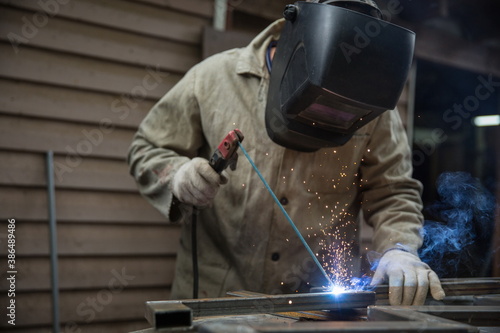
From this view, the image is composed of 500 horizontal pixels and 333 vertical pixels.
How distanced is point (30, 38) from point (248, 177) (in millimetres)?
1633

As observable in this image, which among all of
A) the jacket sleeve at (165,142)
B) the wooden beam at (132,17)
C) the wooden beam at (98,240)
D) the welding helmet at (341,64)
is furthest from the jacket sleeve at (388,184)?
the wooden beam at (132,17)

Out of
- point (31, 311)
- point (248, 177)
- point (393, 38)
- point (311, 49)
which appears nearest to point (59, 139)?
point (31, 311)

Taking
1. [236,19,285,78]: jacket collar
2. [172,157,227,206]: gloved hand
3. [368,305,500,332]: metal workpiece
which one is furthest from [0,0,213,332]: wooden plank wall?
[368,305,500,332]: metal workpiece

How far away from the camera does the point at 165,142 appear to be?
7.07ft

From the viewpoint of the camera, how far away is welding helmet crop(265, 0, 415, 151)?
1.37m

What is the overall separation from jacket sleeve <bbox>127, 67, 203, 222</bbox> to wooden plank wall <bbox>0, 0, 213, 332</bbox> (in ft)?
2.82

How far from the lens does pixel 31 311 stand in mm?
2814

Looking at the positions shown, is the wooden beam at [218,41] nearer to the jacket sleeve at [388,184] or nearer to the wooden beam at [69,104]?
the wooden beam at [69,104]

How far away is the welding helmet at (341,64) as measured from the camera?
137 centimetres

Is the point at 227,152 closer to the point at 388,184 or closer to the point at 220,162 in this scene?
the point at 220,162

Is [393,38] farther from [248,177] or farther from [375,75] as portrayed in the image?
[248,177]

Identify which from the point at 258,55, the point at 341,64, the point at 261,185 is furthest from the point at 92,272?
the point at 341,64

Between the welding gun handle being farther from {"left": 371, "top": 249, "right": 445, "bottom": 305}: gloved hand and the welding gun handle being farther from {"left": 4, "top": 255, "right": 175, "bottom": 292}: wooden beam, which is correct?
{"left": 4, "top": 255, "right": 175, "bottom": 292}: wooden beam

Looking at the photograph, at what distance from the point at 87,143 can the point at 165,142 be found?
3.32 feet
